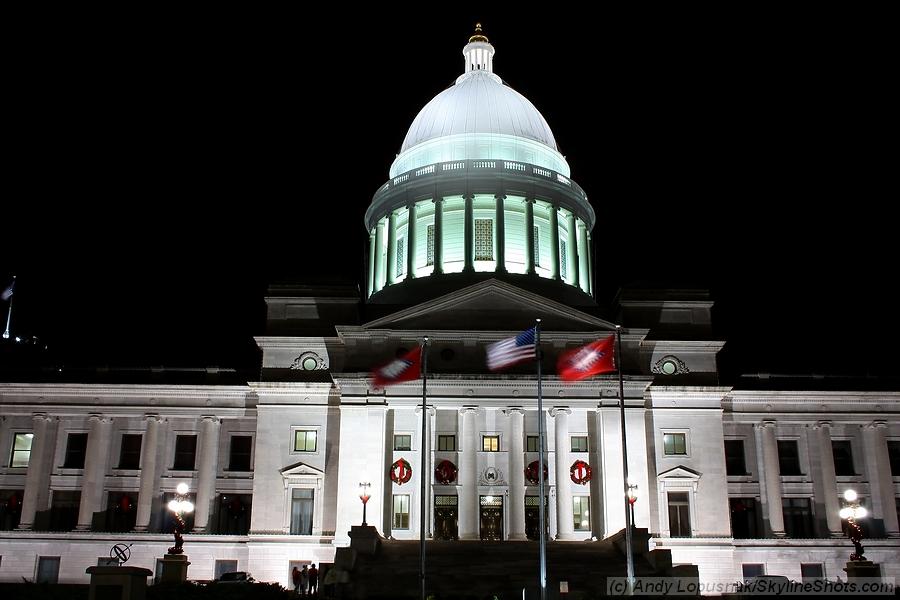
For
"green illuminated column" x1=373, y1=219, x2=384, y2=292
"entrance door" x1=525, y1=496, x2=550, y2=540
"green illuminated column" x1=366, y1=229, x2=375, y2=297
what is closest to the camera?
"entrance door" x1=525, y1=496, x2=550, y2=540

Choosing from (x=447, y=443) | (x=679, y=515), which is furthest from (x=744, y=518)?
(x=447, y=443)

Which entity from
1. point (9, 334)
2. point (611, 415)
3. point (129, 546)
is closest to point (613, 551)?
point (611, 415)

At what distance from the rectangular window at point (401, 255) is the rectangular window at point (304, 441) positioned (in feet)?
49.0

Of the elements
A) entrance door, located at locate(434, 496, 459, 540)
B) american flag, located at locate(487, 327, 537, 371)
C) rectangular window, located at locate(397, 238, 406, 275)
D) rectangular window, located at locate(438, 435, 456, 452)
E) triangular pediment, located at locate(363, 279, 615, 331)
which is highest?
rectangular window, located at locate(397, 238, 406, 275)

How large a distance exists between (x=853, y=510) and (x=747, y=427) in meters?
15.9

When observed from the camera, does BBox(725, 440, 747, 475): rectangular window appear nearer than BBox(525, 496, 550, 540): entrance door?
No

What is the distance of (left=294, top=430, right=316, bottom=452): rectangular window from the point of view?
51219mm

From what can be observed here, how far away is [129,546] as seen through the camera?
52.0 meters

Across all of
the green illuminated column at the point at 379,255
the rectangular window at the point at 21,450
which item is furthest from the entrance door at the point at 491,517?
the rectangular window at the point at 21,450

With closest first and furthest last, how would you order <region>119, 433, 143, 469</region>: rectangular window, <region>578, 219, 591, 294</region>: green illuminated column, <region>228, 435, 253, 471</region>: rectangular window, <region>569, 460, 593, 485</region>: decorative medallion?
<region>569, 460, 593, 485</region>: decorative medallion, <region>228, 435, 253, 471</region>: rectangular window, <region>119, 433, 143, 469</region>: rectangular window, <region>578, 219, 591, 294</region>: green illuminated column

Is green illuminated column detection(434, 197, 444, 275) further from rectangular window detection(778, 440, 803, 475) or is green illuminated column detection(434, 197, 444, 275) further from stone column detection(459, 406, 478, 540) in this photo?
rectangular window detection(778, 440, 803, 475)

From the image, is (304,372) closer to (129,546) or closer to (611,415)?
(129,546)

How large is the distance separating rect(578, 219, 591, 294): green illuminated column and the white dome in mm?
7032

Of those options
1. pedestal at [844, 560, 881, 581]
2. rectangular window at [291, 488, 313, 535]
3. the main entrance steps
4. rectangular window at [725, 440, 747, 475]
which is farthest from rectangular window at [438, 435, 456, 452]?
pedestal at [844, 560, 881, 581]
